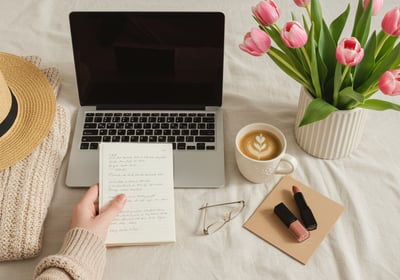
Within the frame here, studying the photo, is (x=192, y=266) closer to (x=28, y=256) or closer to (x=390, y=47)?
(x=28, y=256)

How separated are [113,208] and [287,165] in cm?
32

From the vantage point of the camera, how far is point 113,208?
798 mm

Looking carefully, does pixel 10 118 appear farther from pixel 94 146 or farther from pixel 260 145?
pixel 260 145

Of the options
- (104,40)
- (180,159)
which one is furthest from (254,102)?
(104,40)

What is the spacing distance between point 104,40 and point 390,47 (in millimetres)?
512

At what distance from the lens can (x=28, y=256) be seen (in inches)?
30.0

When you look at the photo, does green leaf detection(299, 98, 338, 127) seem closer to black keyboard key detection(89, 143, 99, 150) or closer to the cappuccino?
the cappuccino

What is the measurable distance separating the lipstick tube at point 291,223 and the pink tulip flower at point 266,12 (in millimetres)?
312

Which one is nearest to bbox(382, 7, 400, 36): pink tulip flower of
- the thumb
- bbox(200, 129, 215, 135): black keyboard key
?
bbox(200, 129, 215, 135): black keyboard key

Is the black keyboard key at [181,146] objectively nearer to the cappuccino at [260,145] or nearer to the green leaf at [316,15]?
the cappuccino at [260,145]

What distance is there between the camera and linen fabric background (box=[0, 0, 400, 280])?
2.52 ft

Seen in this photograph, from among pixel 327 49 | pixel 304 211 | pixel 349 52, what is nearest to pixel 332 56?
pixel 327 49

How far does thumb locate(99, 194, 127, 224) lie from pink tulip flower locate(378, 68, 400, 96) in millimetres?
453

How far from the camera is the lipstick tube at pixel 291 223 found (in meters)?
0.79
